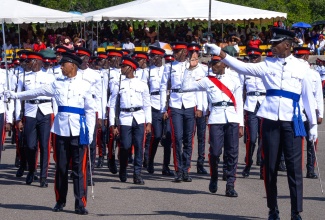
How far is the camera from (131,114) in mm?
14641

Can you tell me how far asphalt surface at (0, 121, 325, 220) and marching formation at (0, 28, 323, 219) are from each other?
273mm

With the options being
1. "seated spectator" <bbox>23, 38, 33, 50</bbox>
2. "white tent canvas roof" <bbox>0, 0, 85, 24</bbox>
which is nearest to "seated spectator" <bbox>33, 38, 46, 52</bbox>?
"seated spectator" <bbox>23, 38, 33, 50</bbox>

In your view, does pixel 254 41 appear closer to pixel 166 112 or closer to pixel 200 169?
pixel 200 169

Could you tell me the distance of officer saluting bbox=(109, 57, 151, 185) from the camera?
48.0 feet

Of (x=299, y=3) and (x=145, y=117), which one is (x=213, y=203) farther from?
(x=299, y=3)

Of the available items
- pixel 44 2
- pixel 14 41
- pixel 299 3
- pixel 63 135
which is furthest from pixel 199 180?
pixel 299 3

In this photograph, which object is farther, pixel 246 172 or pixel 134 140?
pixel 246 172

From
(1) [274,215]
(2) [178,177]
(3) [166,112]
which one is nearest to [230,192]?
(2) [178,177]

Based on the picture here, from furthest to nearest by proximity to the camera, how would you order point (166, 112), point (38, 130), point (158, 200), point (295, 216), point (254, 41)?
point (254, 41), point (166, 112), point (38, 130), point (158, 200), point (295, 216)

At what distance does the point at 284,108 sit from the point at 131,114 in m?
4.59

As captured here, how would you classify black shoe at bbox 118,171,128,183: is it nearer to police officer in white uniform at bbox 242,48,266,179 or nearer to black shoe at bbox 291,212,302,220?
police officer in white uniform at bbox 242,48,266,179

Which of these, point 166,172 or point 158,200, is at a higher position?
point 158,200

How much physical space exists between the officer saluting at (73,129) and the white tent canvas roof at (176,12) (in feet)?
61.9

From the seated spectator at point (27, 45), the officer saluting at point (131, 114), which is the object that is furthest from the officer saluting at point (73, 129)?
the seated spectator at point (27, 45)
